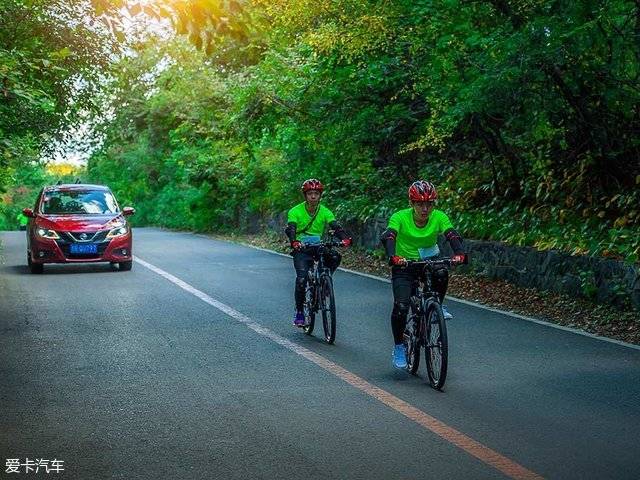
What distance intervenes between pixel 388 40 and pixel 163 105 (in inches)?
1218

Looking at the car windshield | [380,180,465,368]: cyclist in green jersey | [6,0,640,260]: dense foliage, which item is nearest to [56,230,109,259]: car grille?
the car windshield

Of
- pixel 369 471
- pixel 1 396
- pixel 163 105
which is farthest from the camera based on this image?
pixel 163 105

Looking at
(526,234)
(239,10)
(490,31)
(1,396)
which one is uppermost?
(490,31)

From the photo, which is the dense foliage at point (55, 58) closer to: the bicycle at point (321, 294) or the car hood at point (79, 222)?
the car hood at point (79, 222)

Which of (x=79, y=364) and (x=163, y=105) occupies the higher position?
(x=163, y=105)

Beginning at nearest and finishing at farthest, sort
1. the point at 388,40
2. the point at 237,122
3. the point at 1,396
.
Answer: the point at 1,396, the point at 388,40, the point at 237,122

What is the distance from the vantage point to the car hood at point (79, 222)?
795 inches

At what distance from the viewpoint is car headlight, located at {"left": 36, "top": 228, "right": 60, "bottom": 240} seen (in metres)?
20.0

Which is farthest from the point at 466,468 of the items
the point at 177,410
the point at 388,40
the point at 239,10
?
the point at 388,40

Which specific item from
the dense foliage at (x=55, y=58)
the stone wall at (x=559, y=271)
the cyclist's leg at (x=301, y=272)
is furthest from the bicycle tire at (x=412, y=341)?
the dense foliage at (x=55, y=58)

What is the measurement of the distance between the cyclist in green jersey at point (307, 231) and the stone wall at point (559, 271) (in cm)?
381

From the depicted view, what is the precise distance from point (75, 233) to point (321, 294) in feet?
32.8

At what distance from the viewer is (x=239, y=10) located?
23.6 ft

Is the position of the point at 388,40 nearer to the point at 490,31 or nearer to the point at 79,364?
the point at 490,31
